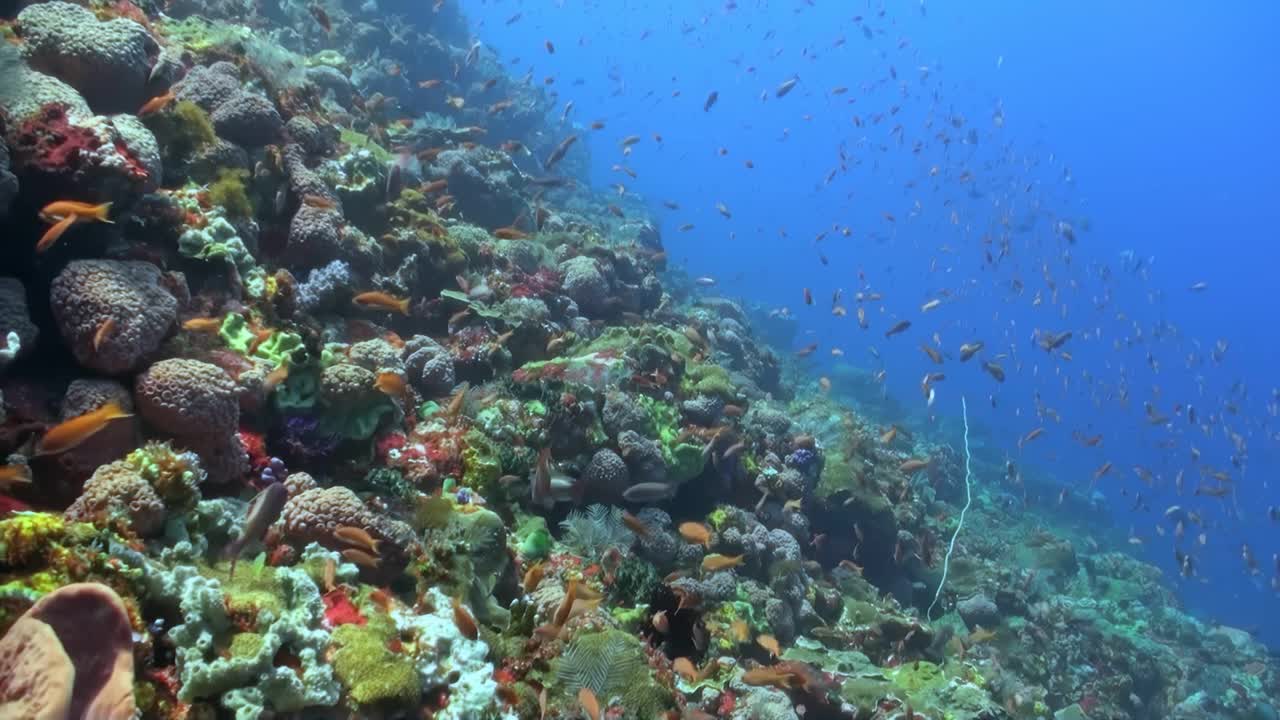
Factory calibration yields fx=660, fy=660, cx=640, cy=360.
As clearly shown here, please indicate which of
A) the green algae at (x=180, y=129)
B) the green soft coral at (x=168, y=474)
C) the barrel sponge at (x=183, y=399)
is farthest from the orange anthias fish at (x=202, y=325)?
the green algae at (x=180, y=129)

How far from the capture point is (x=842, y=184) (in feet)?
618

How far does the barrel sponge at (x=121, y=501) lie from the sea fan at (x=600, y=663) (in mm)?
3046

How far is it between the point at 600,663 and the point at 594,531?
8.66ft

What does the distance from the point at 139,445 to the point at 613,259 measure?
11.3 metres

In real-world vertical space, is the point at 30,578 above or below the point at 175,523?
below

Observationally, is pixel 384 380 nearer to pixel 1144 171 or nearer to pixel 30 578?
pixel 30 578

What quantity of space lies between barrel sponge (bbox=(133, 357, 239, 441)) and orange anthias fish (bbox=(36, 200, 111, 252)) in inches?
45.1

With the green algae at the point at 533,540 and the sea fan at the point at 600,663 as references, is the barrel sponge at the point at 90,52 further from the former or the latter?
the sea fan at the point at 600,663

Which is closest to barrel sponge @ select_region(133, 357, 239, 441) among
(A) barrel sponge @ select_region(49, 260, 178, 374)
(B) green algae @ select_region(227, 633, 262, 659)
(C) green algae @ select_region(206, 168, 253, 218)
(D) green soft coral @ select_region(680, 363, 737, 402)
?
(A) barrel sponge @ select_region(49, 260, 178, 374)

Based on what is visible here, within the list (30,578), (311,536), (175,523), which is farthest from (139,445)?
(30,578)

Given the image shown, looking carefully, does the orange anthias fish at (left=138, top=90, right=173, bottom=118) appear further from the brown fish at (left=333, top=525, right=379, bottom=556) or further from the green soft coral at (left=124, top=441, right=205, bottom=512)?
the brown fish at (left=333, top=525, right=379, bottom=556)

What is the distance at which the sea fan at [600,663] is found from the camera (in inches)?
208

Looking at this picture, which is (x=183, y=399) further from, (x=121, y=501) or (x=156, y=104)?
(x=156, y=104)

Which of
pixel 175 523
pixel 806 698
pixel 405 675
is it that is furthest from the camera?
pixel 806 698
